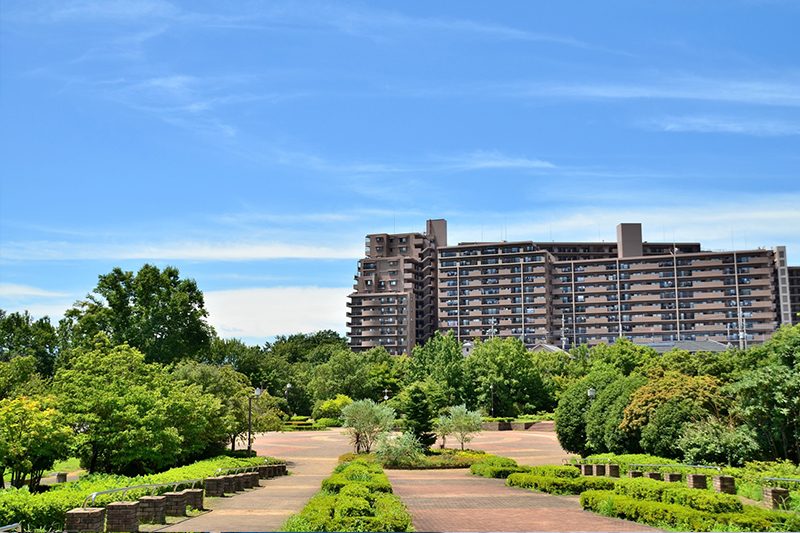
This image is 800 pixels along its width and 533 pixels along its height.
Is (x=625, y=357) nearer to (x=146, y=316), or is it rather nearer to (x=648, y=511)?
(x=146, y=316)

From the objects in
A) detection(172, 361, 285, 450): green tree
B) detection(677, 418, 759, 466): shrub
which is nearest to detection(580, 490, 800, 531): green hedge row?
detection(677, 418, 759, 466): shrub

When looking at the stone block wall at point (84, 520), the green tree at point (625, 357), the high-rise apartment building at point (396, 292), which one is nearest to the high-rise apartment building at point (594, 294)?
the high-rise apartment building at point (396, 292)

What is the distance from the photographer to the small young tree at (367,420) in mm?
40406

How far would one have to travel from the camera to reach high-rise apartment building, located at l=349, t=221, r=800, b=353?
12262 cm

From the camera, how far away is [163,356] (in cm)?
6078

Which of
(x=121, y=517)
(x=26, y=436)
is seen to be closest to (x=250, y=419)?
(x=26, y=436)

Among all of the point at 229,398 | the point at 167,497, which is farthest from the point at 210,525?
the point at 229,398

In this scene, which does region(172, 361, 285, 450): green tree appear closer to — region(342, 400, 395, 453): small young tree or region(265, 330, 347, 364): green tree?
region(342, 400, 395, 453): small young tree

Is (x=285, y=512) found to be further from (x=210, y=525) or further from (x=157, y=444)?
(x=157, y=444)

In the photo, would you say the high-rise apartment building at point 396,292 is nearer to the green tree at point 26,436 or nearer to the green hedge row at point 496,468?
the green hedge row at point 496,468

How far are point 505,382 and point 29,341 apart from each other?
51.3m

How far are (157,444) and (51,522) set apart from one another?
11.5m

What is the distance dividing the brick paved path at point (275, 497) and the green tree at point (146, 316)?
14.3 metres

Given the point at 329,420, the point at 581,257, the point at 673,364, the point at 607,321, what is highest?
the point at 581,257
